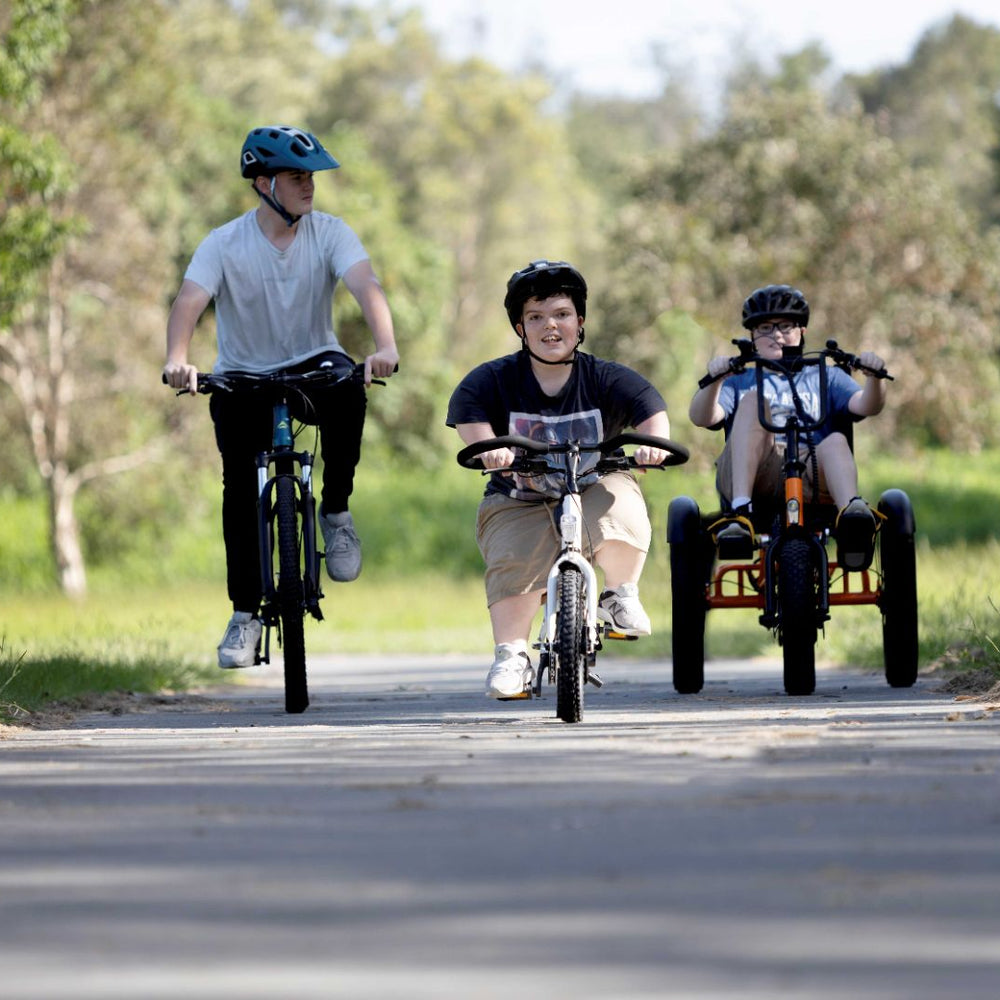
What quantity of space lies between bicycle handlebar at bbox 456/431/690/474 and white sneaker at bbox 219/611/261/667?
4.09 feet

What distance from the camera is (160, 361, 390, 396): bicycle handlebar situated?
8328mm

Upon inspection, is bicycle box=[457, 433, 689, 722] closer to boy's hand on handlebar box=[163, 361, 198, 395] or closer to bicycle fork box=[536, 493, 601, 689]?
bicycle fork box=[536, 493, 601, 689]

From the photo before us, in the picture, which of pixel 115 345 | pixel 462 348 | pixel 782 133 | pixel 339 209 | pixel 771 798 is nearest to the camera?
pixel 771 798

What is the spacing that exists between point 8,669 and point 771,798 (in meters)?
4.93

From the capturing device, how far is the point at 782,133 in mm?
39125

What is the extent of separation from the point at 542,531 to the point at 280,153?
172cm

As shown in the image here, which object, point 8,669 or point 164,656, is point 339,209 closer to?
point 164,656

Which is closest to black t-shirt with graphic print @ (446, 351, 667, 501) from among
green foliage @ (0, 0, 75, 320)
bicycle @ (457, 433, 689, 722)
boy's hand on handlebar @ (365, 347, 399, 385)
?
bicycle @ (457, 433, 689, 722)

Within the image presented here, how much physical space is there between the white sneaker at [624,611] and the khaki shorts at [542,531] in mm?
A: 149

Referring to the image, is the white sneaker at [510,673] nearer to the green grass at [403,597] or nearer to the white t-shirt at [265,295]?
the white t-shirt at [265,295]

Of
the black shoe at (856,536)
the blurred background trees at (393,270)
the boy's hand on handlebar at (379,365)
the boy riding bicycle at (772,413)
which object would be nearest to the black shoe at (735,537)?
the boy riding bicycle at (772,413)

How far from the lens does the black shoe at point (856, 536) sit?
867cm

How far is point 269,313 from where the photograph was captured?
860 centimetres

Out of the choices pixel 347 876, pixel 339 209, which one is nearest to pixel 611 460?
pixel 347 876
